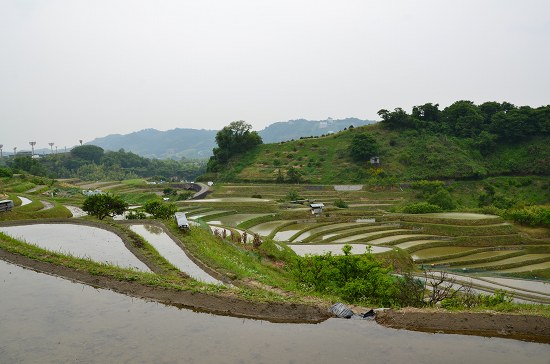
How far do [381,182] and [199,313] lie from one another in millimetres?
44233

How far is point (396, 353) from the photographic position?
7672 millimetres

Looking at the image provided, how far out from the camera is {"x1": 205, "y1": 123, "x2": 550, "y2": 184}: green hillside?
54.7m

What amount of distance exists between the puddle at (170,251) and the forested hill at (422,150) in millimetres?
37433

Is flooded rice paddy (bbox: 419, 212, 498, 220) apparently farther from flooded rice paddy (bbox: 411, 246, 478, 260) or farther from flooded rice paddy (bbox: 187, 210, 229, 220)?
flooded rice paddy (bbox: 187, 210, 229, 220)

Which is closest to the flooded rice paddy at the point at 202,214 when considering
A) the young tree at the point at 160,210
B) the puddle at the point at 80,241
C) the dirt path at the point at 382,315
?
the young tree at the point at 160,210

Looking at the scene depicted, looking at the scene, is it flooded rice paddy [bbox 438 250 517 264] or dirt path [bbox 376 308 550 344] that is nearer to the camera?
dirt path [bbox 376 308 550 344]

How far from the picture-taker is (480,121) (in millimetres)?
63094

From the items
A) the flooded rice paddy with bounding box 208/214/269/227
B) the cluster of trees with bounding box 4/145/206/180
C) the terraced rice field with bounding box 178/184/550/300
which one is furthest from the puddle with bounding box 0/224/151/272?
the cluster of trees with bounding box 4/145/206/180

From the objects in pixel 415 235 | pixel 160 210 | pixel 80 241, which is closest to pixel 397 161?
pixel 415 235

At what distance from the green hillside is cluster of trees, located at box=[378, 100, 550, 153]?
1.16 m

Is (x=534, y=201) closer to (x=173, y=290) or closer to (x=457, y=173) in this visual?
(x=457, y=173)

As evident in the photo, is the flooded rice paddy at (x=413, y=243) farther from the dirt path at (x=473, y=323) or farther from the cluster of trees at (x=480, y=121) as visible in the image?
the cluster of trees at (x=480, y=121)

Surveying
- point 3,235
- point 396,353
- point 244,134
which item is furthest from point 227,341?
point 244,134

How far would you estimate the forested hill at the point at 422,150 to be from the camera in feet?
182
